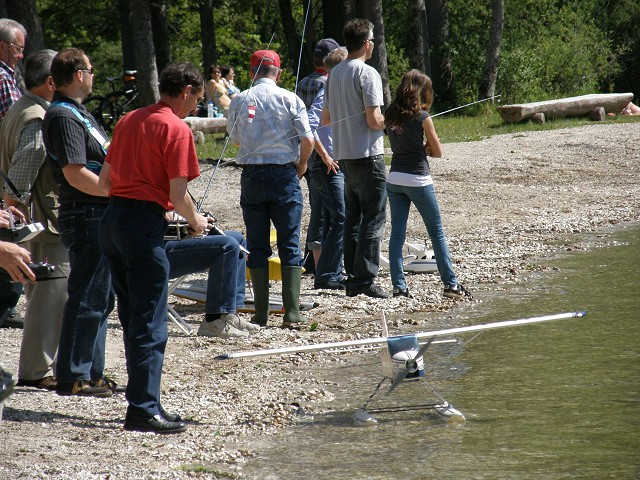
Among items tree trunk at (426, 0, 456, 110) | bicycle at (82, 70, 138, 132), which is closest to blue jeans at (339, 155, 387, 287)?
bicycle at (82, 70, 138, 132)

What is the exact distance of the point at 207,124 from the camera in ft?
70.0

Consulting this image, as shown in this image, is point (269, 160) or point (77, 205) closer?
point (77, 205)

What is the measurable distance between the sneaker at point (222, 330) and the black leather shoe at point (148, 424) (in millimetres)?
2175

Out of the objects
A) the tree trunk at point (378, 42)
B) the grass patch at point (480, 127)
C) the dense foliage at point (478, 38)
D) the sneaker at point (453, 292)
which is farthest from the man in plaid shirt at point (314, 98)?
the dense foliage at point (478, 38)

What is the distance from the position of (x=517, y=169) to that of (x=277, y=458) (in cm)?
1239

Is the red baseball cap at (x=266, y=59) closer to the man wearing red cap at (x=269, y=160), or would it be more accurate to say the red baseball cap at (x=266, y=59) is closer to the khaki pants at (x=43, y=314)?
the man wearing red cap at (x=269, y=160)

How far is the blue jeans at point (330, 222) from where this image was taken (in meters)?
9.06

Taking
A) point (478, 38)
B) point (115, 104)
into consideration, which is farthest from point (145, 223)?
point (478, 38)

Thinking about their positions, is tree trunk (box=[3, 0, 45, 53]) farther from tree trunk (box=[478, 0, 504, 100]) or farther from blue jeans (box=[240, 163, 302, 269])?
tree trunk (box=[478, 0, 504, 100])

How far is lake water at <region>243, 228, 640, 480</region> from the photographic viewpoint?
496 cm

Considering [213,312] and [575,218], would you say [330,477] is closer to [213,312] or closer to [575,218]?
[213,312]

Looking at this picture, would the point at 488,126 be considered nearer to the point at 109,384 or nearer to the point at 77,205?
the point at 109,384

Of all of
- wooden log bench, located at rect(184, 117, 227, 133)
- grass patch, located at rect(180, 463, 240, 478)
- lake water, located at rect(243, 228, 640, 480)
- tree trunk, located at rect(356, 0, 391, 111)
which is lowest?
lake water, located at rect(243, 228, 640, 480)

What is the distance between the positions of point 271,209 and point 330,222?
161 centimetres
